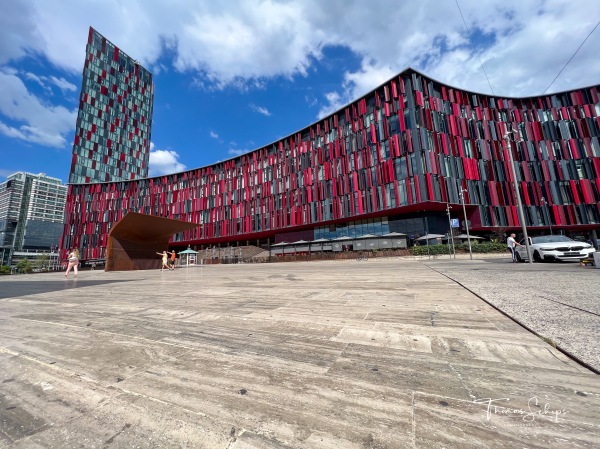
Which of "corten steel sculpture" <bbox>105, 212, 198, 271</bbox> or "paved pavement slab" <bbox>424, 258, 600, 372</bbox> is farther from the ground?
"corten steel sculpture" <bbox>105, 212, 198, 271</bbox>

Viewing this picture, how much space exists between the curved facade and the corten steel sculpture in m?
23.1

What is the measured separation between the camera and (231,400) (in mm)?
1427

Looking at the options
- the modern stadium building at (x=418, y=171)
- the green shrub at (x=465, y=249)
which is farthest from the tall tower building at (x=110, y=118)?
the green shrub at (x=465, y=249)

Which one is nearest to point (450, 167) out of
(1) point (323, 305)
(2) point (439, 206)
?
(2) point (439, 206)

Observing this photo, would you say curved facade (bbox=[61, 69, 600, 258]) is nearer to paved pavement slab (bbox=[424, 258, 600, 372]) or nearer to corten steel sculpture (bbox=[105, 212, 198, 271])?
corten steel sculpture (bbox=[105, 212, 198, 271])

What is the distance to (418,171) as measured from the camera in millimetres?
33062

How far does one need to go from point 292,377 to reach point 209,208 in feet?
187

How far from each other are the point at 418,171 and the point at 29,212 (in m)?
145

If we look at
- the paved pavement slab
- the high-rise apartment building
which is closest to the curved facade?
the paved pavement slab

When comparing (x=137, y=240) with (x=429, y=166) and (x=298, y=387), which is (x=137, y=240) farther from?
(x=429, y=166)

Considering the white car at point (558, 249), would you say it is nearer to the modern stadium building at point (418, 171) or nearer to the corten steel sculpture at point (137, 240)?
the modern stadium building at point (418, 171)

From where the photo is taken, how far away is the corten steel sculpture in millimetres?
20359

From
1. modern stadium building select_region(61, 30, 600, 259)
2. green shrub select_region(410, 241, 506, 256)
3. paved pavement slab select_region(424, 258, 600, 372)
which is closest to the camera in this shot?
paved pavement slab select_region(424, 258, 600, 372)

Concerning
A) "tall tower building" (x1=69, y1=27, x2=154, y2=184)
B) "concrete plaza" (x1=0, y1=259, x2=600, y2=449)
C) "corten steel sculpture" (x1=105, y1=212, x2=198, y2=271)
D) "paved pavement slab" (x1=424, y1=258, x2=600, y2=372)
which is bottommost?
"concrete plaza" (x1=0, y1=259, x2=600, y2=449)
